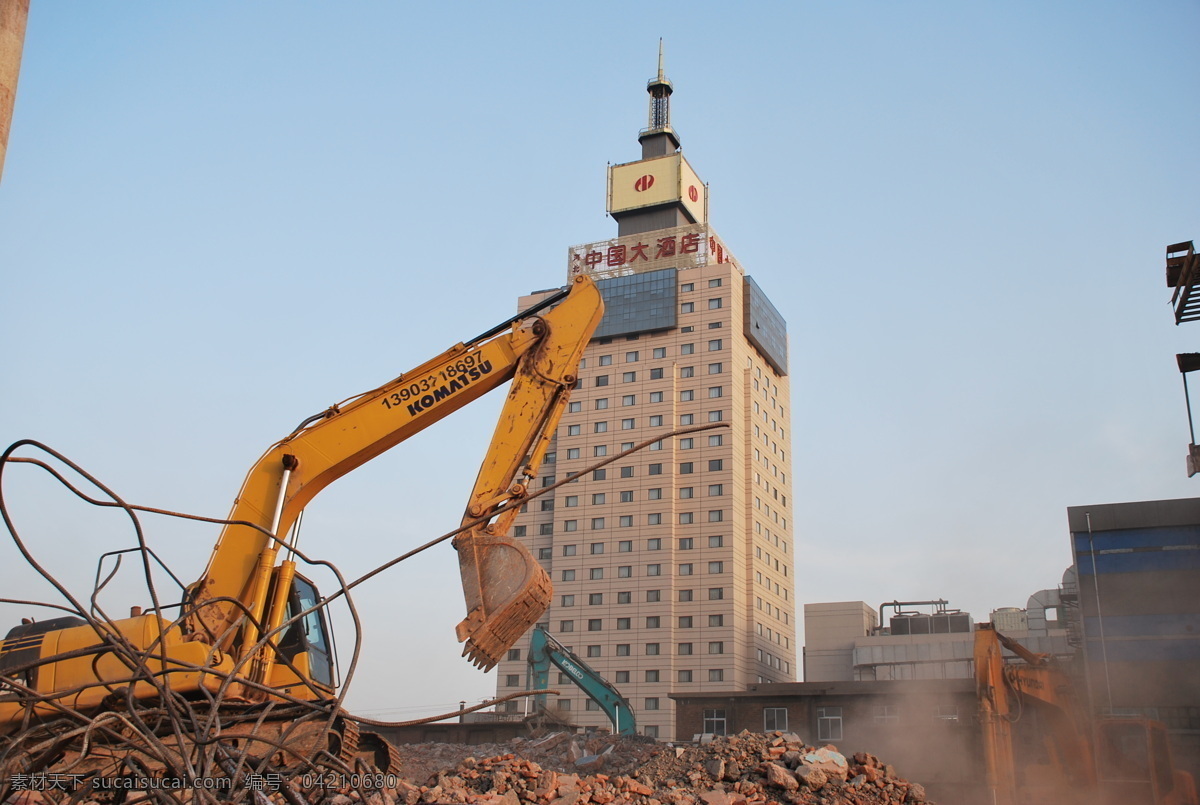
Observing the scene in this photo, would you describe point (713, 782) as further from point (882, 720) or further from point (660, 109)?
point (660, 109)

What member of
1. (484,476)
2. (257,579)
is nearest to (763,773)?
(484,476)

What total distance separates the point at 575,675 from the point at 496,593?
122 feet

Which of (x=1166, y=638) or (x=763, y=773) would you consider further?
(x=1166, y=638)

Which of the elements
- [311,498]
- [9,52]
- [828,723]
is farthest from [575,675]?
[9,52]

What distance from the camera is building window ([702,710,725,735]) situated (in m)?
51.8

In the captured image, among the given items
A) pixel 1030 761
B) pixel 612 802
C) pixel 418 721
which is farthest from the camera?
pixel 1030 761

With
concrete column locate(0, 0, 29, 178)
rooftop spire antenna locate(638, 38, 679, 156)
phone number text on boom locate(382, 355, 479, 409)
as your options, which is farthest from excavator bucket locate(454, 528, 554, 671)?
rooftop spire antenna locate(638, 38, 679, 156)

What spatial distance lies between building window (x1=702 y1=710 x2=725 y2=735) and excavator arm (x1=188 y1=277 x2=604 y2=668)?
42.5 m

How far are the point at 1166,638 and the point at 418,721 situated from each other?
4344 centimetres

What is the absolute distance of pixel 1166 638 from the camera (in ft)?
133

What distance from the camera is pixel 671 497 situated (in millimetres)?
77125

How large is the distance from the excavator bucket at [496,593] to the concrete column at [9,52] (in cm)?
772

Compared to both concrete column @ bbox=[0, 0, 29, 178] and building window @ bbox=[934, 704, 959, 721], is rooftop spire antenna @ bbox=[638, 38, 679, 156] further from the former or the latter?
concrete column @ bbox=[0, 0, 29, 178]

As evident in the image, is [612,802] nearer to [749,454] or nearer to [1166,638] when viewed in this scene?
[1166,638]
